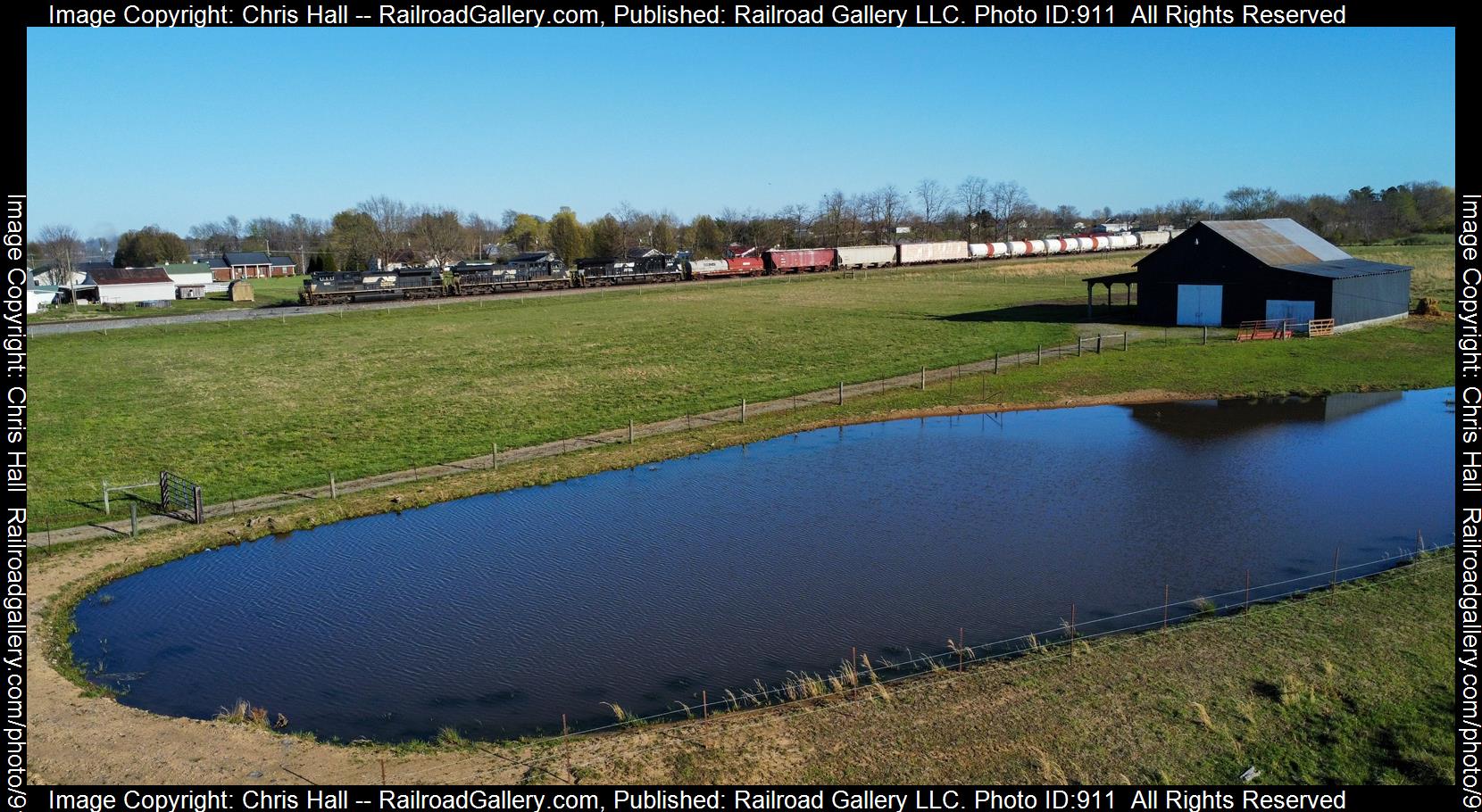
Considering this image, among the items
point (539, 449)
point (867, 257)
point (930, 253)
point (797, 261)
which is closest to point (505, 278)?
point (797, 261)

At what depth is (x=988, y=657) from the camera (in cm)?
1697

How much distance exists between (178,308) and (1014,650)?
90.4 meters

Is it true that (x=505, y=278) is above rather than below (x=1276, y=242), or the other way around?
above

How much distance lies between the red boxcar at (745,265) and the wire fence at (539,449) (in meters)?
60.8

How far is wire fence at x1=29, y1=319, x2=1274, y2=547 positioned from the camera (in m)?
26.4

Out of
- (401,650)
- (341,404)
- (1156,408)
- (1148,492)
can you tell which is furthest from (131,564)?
(1156,408)

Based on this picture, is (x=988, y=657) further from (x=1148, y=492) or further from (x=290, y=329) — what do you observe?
(x=290, y=329)

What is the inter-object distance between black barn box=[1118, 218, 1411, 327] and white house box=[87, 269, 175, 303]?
87.3 metres

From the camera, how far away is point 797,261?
112 metres

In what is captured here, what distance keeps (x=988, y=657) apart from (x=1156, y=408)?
24.9 meters

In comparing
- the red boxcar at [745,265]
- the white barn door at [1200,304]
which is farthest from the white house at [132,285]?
the white barn door at [1200,304]

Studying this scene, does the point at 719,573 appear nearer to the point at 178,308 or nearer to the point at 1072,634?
the point at 1072,634

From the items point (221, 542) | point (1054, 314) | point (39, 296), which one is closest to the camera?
point (221, 542)
